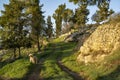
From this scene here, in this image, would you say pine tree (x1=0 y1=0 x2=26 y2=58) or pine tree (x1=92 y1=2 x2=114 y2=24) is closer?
pine tree (x1=0 y1=0 x2=26 y2=58)

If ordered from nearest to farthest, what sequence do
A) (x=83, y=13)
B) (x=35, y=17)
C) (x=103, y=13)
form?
(x=35, y=17) < (x=103, y=13) < (x=83, y=13)

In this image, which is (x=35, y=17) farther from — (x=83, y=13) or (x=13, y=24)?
(x=83, y=13)

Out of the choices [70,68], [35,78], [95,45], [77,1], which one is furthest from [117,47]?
[77,1]

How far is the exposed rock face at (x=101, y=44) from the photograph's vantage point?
120 ft

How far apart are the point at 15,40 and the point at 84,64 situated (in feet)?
74.8

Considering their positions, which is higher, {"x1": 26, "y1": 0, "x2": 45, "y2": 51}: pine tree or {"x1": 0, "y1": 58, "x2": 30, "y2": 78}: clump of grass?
{"x1": 26, "y1": 0, "x2": 45, "y2": 51}: pine tree

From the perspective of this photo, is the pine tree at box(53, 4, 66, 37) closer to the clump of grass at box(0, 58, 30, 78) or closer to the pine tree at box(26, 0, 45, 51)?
the pine tree at box(26, 0, 45, 51)

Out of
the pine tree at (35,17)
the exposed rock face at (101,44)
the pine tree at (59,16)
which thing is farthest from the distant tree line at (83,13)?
the exposed rock face at (101,44)

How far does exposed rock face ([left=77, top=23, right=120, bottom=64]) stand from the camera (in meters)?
36.6

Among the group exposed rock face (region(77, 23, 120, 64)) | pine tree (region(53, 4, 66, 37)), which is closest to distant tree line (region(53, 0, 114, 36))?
pine tree (region(53, 4, 66, 37))

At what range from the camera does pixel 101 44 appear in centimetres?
3828

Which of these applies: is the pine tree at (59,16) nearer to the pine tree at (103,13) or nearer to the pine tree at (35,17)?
the pine tree at (103,13)

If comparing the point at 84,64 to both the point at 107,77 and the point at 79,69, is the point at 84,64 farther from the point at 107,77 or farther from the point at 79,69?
the point at 107,77

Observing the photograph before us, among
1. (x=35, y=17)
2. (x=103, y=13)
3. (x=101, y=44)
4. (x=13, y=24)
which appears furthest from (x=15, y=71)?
(x=103, y=13)
